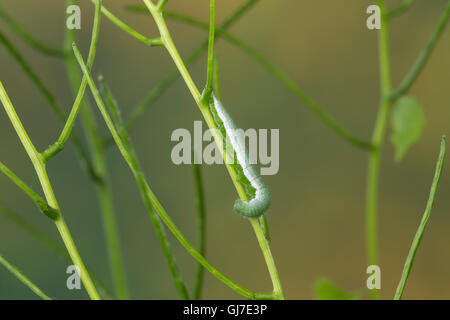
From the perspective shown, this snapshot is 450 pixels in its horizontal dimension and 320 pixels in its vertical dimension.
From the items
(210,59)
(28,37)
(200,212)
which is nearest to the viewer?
(210,59)

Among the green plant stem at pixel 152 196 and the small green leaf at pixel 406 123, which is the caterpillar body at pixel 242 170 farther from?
the small green leaf at pixel 406 123

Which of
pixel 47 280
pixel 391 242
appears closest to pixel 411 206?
pixel 391 242

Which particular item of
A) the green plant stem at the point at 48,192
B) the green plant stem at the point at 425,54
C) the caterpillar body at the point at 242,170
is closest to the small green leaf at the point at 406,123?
the green plant stem at the point at 425,54

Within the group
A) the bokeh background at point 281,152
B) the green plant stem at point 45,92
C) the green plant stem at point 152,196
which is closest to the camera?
the green plant stem at point 152,196

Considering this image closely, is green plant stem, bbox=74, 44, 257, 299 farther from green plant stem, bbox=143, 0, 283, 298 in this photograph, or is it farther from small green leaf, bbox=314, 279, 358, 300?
small green leaf, bbox=314, 279, 358, 300

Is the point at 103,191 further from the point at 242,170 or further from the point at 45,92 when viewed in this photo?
the point at 242,170

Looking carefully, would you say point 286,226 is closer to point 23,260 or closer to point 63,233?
point 23,260

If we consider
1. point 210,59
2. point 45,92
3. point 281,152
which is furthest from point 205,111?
point 281,152

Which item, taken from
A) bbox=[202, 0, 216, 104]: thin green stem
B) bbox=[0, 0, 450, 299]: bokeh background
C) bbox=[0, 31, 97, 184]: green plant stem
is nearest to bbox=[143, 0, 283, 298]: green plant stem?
bbox=[202, 0, 216, 104]: thin green stem
